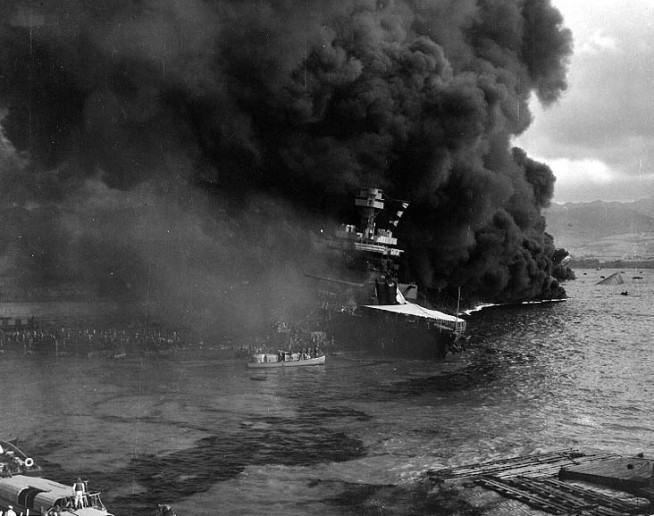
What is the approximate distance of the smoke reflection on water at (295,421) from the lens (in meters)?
32.4

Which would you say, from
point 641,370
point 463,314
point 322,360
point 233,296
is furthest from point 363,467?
point 463,314

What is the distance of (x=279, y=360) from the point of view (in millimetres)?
60594

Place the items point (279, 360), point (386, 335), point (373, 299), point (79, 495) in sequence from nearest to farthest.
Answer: point (79, 495), point (279, 360), point (386, 335), point (373, 299)

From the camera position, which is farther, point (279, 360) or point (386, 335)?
point (386, 335)

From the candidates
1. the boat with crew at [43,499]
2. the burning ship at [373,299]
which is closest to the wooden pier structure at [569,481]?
the boat with crew at [43,499]

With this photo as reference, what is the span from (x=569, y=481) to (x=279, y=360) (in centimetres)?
3135

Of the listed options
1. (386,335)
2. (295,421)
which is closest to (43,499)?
(295,421)

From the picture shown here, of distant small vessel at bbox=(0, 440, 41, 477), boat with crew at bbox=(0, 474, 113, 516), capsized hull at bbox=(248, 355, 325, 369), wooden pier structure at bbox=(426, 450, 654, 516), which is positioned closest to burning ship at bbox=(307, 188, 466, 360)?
capsized hull at bbox=(248, 355, 325, 369)

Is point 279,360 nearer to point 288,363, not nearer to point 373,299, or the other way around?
point 288,363

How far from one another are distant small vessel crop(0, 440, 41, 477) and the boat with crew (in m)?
2.21

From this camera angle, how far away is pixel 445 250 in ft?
370

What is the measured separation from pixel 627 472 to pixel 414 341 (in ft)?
125

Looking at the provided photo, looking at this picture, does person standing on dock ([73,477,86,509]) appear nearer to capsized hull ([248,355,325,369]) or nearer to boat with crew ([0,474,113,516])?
boat with crew ([0,474,113,516])

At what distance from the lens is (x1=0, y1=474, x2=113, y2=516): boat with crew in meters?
25.6
